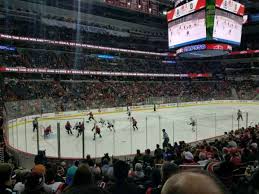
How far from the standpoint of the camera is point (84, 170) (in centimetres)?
274

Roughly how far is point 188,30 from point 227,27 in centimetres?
378

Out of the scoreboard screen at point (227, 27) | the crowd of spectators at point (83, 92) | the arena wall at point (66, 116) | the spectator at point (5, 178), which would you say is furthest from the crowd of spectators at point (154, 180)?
the crowd of spectators at point (83, 92)

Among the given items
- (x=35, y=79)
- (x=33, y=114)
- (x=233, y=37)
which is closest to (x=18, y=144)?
(x=33, y=114)

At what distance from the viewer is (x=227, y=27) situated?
29406 millimetres

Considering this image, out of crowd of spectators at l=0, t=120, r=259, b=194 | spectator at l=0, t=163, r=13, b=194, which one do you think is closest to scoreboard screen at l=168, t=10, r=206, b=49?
crowd of spectators at l=0, t=120, r=259, b=194

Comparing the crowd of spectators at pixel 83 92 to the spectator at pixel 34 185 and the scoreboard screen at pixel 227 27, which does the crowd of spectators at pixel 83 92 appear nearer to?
the scoreboard screen at pixel 227 27

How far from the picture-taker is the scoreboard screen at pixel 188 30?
92.6ft

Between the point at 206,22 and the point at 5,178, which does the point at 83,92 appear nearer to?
the point at 206,22

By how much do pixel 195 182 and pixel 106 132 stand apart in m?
18.9

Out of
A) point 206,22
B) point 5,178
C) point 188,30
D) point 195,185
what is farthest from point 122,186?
point 188,30

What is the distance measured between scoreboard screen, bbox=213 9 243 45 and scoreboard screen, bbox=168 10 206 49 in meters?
1.26

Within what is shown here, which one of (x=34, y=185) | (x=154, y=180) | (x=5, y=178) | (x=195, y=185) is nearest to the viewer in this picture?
(x=195, y=185)

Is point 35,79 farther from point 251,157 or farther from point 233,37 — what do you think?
point 251,157

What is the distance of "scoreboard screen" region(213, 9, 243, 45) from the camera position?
28145 millimetres
